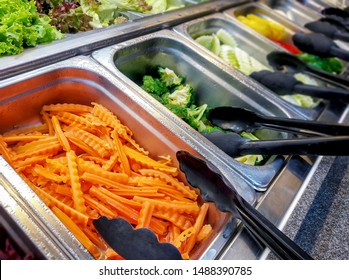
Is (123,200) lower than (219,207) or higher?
lower

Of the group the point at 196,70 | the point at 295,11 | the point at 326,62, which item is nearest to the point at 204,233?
the point at 196,70

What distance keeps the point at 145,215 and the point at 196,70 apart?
1.36 metres

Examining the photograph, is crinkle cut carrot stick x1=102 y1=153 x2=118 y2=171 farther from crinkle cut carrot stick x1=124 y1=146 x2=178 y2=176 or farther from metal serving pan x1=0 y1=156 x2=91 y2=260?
metal serving pan x1=0 y1=156 x2=91 y2=260

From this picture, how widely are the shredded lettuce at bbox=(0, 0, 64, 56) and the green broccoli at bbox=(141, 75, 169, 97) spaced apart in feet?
1.99

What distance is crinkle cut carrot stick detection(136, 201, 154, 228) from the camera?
147 cm

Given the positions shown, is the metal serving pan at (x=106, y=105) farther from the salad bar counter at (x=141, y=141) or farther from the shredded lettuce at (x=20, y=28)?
the shredded lettuce at (x=20, y=28)

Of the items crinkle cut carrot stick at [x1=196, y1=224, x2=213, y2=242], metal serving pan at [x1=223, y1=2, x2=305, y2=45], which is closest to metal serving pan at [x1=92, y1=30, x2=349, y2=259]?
crinkle cut carrot stick at [x1=196, y1=224, x2=213, y2=242]

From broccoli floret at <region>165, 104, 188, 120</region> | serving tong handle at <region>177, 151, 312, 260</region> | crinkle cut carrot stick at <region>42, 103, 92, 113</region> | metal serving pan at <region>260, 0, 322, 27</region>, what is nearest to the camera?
serving tong handle at <region>177, 151, 312, 260</region>

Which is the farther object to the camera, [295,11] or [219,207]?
[295,11]

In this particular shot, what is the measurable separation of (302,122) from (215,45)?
53.8 inches

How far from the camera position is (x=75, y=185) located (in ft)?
4.96

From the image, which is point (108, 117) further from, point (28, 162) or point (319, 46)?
point (319, 46)

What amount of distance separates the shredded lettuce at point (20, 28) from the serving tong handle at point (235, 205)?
1.08 m
